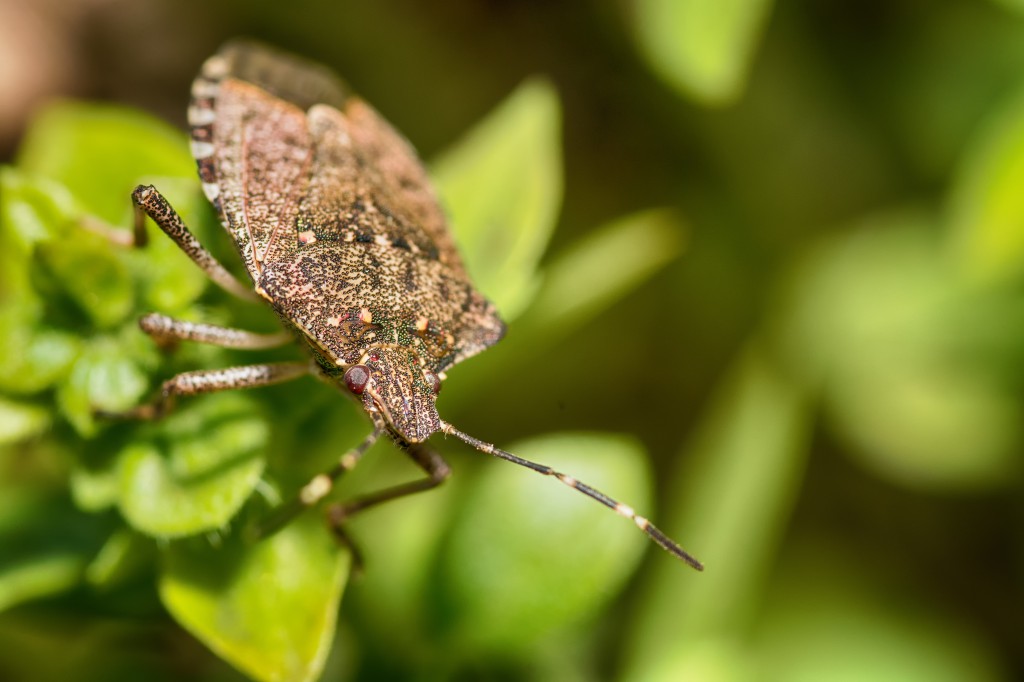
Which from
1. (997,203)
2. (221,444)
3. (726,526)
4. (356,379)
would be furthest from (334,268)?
(997,203)

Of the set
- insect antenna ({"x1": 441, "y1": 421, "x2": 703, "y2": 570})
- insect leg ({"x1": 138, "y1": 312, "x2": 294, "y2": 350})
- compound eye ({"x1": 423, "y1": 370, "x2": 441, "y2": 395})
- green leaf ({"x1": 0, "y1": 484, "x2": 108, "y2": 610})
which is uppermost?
compound eye ({"x1": 423, "y1": 370, "x2": 441, "y2": 395})

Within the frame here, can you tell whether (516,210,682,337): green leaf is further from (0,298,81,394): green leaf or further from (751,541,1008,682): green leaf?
(751,541,1008,682): green leaf

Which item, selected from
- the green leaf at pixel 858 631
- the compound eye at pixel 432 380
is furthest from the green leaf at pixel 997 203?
the compound eye at pixel 432 380

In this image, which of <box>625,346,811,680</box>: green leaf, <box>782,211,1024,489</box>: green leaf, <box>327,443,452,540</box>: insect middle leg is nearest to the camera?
<box>327,443,452,540</box>: insect middle leg

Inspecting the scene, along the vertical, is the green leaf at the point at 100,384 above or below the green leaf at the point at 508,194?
below

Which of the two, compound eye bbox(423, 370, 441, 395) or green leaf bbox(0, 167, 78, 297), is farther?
compound eye bbox(423, 370, 441, 395)

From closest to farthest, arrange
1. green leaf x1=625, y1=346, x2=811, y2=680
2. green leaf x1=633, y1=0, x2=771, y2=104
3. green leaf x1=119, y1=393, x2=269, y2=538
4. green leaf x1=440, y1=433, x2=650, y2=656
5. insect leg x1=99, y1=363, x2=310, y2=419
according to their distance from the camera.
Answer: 1. green leaf x1=119, y1=393, x2=269, y2=538
2. insect leg x1=99, y1=363, x2=310, y2=419
3. green leaf x1=440, y1=433, x2=650, y2=656
4. green leaf x1=633, y1=0, x2=771, y2=104
5. green leaf x1=625, y1=346, x2=811, y2=680

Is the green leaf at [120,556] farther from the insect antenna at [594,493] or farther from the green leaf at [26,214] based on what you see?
the insect antenna at [594,493]

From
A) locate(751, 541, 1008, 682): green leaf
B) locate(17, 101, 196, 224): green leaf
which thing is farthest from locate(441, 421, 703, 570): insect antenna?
locate(751, 541, 1008, 682): green leaf
